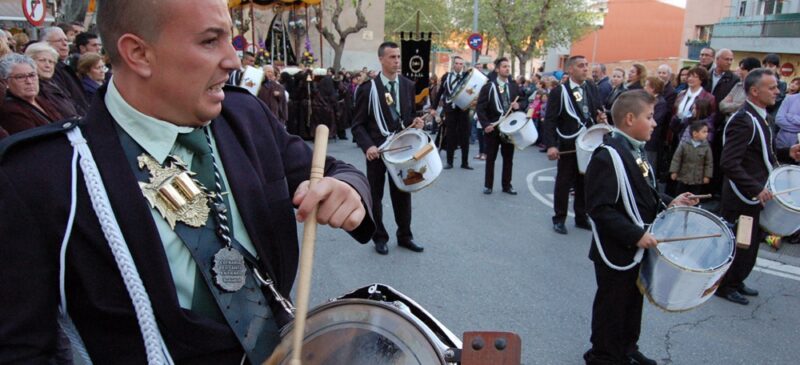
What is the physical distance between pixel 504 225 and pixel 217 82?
19.8ft

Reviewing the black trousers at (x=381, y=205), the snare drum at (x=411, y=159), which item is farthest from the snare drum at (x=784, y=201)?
the black trousers at (x=381, y=205)

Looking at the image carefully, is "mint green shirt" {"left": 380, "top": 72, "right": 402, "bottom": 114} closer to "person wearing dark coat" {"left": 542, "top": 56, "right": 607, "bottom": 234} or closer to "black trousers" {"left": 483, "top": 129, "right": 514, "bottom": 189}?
"person wearing dark coat" {"left": 542, "top": 56, "right": 607, "bottom": 234}

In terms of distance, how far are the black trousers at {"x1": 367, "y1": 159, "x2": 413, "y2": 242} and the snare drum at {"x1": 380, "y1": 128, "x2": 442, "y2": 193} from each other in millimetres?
314

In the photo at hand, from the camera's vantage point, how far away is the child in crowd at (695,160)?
7105 millimetres

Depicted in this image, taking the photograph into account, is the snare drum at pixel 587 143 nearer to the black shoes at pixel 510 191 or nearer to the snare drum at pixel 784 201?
the snare drum at pixel 784 201

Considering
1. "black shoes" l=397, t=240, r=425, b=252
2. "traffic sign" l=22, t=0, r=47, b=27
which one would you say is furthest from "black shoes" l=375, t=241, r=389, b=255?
"traffic sign" l=22, t=0, r=47, b=27

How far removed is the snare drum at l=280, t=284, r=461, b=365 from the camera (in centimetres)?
127

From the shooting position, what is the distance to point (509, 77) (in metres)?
9.80

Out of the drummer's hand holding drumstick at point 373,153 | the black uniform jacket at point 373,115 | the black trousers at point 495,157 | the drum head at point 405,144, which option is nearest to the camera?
the drum head at point 405,144

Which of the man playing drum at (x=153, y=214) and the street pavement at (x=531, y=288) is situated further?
the street pavement at (x=531, y=288)

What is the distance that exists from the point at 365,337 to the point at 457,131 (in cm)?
990

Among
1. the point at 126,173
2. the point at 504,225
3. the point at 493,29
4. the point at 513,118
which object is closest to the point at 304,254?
the point at 126,173

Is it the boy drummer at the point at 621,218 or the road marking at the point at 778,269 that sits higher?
the boy drummer at the point at 621,218

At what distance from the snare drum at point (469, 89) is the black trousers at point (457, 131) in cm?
92
